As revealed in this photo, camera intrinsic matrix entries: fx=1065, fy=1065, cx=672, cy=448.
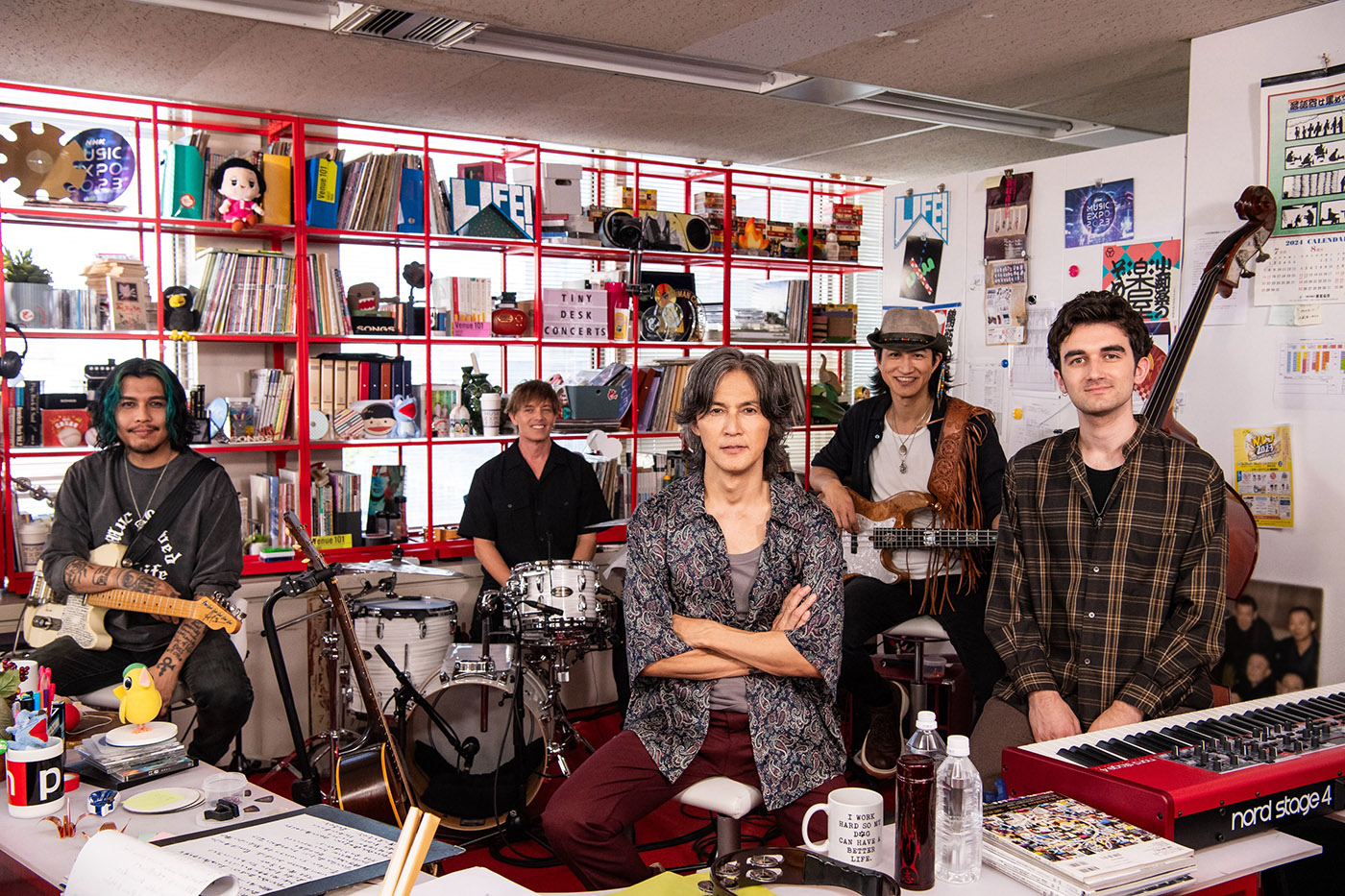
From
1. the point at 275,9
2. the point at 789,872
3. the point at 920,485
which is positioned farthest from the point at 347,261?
the point at 789,872

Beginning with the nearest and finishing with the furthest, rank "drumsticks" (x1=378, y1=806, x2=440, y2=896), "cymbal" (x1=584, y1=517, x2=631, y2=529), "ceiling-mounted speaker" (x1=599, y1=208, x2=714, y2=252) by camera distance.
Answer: "drumsticks" (x1=378, y1=806, x2=440, y2=896) < "cymbal" (x1=584, y1=517, x2=631, y2=529) < "ceiling-mounted speaker" (x1=599, y1=208, x2=714, y2=252)

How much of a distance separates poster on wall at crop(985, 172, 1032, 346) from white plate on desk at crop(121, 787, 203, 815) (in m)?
3.20

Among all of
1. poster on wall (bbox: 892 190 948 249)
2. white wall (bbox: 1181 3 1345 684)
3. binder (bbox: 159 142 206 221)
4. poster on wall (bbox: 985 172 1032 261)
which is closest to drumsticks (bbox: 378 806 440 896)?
white wall (bbox: 1181 3 1345 684)

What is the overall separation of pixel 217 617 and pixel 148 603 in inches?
9.5

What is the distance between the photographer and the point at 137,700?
226 cm

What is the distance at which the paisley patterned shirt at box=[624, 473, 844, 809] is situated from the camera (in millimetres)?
2275

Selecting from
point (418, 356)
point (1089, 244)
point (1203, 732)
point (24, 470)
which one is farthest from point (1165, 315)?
point (24, 470)

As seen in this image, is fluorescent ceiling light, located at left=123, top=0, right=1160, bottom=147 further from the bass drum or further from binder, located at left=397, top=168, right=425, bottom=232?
the bass drum

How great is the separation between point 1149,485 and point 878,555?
123 centimetres

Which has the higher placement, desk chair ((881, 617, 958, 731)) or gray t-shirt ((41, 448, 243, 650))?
gray t-shirt ((41, 448, 243, 650))

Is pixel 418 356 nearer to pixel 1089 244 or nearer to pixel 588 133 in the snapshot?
pixel 588 133

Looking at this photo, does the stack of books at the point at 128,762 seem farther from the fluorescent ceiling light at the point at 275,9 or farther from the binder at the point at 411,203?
the binder at the point at 411,203

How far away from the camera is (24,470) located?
167 inches

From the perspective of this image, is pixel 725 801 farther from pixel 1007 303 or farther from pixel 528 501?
pixel 1007 303
